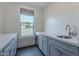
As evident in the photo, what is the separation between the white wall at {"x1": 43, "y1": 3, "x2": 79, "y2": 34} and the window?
1.93ft

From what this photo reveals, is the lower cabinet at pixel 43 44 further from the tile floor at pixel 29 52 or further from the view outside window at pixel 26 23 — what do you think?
the view outside window at pixel 26 23

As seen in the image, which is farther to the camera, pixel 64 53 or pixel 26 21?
pixel 26 21

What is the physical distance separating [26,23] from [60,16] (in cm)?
139

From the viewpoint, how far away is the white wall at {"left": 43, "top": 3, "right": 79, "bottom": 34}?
102 inches

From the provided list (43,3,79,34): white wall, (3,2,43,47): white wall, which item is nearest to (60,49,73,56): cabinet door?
(43,3,79,34): white wall

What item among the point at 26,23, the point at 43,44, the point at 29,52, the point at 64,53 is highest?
the point at 26,23

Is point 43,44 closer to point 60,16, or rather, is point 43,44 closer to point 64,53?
point 60,16

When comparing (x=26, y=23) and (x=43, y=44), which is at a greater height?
(x=26, y=23)

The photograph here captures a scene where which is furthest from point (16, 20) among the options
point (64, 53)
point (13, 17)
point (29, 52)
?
point (64, 53)

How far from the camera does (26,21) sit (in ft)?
13.1

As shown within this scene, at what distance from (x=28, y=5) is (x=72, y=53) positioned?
9.45ft

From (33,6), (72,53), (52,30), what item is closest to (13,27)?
(33,6)

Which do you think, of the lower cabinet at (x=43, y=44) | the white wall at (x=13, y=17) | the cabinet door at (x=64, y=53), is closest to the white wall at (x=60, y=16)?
the white wall at (x=13, y=17)

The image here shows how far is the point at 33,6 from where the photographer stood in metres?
4.01
